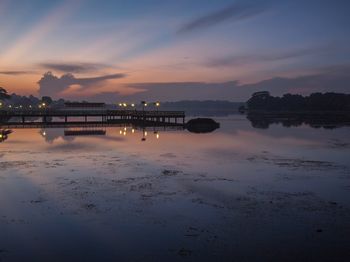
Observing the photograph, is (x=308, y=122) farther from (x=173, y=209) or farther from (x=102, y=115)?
(x=173, y=209)

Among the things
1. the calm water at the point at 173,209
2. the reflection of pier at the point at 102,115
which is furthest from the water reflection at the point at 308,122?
the calm water at the point at 173,209

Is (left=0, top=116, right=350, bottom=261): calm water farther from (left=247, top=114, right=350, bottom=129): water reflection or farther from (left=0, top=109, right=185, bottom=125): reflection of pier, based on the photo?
(left=0, top=109, right=185, bottom=125): reflection of pier

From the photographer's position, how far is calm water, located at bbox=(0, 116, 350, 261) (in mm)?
12547

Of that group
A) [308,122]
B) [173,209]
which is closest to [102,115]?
[308,122]

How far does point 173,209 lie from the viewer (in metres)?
17.4

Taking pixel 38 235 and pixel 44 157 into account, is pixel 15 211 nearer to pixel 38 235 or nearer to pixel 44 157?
pixel 38 235

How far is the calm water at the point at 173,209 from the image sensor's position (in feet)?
41.2

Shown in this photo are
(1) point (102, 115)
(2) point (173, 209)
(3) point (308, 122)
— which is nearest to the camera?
(2) point (173, 209)

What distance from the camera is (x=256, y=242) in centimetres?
1316

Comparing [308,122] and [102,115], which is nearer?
[102,115]

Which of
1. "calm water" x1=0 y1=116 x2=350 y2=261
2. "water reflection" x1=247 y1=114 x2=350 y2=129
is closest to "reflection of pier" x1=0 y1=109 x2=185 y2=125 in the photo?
"water reflection" x1=247 y1=114 x2=350 y2=129

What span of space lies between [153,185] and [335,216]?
10294 mm

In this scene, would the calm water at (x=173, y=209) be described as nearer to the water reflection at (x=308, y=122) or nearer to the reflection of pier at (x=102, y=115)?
the water reflection at (x=308, y=122)

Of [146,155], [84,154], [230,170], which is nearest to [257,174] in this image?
[230,170]
